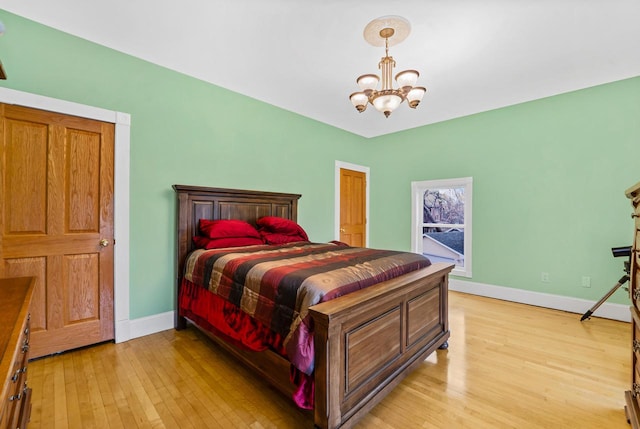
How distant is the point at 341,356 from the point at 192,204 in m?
2.24

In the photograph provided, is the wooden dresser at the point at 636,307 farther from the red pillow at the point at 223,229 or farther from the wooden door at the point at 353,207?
the wooden door at the point at 353,207

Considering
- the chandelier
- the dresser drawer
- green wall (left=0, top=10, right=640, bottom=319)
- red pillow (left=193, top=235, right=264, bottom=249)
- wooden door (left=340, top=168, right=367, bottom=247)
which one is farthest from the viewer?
wooden door (left=340, top=168, right=367, bottom=247)

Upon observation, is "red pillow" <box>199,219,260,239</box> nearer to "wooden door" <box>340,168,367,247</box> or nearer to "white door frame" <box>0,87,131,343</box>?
"white door frame" <box>0,87,131,343</box>

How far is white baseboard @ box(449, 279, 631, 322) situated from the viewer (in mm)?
3117

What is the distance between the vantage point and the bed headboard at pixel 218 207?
2.85 m

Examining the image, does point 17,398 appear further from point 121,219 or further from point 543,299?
point 543,299

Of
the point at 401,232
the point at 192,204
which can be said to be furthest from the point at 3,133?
the point at 401,232

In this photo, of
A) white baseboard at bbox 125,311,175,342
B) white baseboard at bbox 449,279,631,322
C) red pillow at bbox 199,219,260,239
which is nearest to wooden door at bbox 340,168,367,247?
white baseboard at bbox 449,279,631,322

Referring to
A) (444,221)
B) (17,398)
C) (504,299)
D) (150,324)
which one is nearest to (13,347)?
(17,398)

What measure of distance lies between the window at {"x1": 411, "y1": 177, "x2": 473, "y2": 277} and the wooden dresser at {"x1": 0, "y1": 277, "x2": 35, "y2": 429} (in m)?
4.59

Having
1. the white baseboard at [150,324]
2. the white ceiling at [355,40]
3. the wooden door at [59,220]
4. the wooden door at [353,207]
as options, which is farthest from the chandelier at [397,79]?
the white baseboard at [150,324]

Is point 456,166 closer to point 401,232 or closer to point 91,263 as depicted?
point 401,232

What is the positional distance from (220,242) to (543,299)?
13.1ft

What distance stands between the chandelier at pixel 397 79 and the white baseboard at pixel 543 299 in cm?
302
